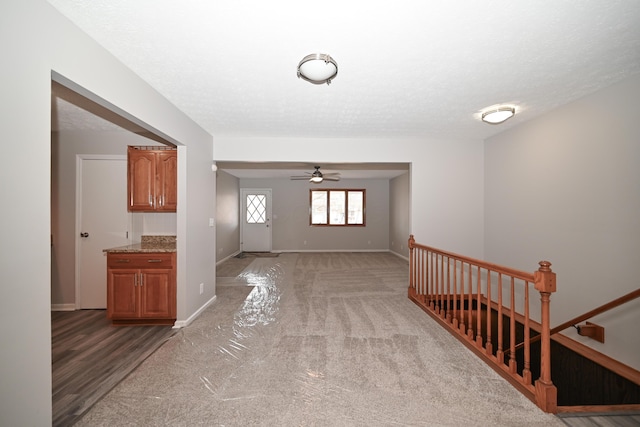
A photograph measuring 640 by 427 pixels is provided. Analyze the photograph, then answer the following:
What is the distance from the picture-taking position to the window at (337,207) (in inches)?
363

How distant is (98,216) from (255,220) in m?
5.37

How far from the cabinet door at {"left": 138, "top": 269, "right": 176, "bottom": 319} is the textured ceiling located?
6.64ft

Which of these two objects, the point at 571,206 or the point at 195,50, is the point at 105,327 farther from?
the point at 571,206

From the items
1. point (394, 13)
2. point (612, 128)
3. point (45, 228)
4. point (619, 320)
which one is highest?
point (394, 13)

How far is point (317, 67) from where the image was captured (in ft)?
6.29

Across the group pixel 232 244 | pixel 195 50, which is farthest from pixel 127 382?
pixel 232 244

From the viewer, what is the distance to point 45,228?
1.50 meters

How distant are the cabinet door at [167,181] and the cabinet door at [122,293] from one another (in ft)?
2.89

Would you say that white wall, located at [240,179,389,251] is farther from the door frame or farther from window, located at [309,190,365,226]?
the door frame

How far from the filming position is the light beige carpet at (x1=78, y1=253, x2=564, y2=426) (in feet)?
6.08

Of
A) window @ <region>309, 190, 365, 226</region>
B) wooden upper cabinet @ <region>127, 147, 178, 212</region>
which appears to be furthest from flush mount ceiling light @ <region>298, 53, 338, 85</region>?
window @ <region>309, 190, 365, 226</region>

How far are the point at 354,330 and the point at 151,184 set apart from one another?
10.3 feet

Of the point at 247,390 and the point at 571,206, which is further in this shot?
the point at 571,206

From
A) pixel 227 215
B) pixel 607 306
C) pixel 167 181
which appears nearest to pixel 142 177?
pixel 167 181
